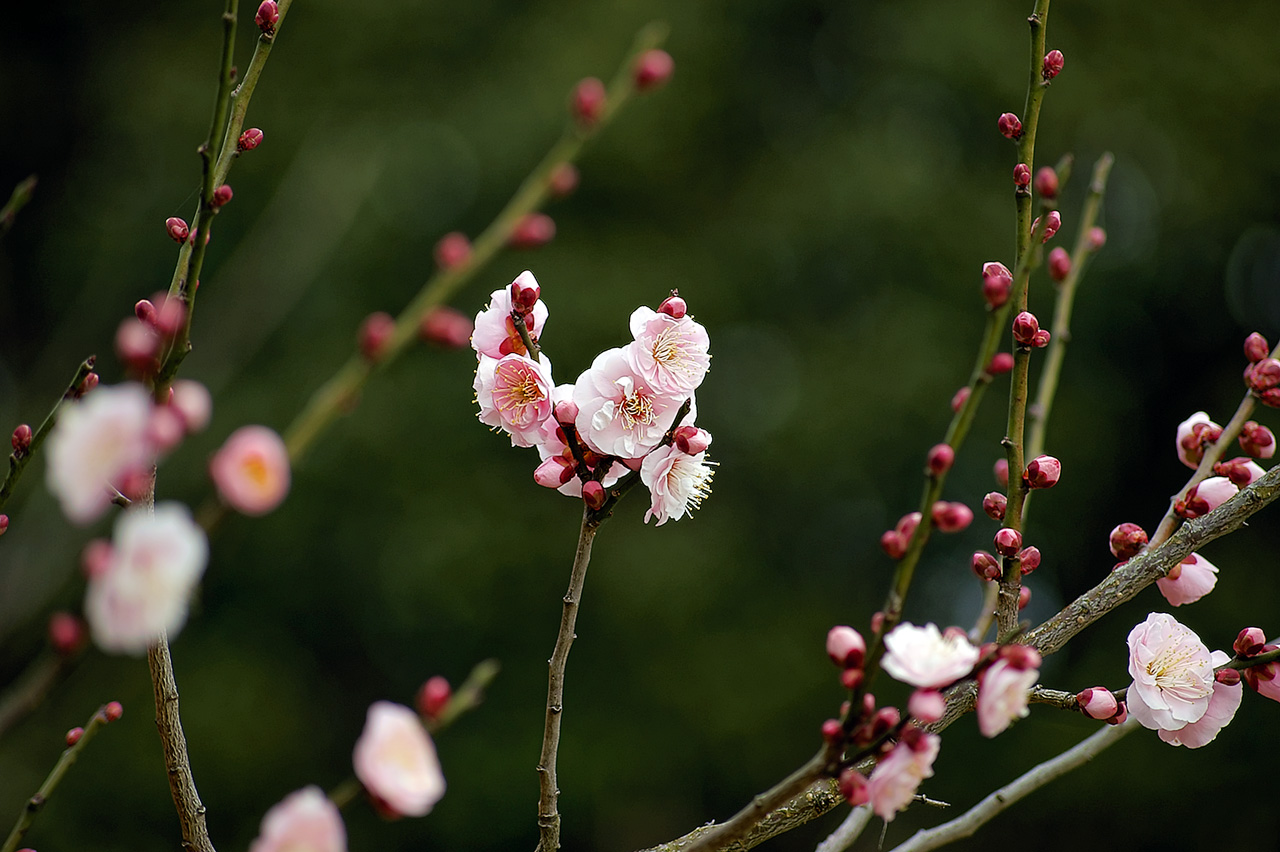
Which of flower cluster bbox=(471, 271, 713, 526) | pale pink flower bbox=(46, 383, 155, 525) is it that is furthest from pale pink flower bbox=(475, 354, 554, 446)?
pale pink flower bbox=(46, 383, 155, 525)

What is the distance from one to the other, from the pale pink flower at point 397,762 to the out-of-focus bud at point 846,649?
0.23 meters

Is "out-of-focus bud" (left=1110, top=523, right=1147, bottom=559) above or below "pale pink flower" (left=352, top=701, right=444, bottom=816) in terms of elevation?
above

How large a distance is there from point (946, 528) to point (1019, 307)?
1.02ft

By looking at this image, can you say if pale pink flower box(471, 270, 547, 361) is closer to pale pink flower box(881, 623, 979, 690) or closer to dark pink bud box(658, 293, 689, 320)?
dark pink bud box(658, 293, 689, 320)

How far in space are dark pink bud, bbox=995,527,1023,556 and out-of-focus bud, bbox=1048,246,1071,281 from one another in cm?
29

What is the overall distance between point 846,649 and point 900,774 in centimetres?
7

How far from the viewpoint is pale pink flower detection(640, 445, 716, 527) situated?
31.7 inches

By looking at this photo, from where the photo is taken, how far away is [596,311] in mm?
4727

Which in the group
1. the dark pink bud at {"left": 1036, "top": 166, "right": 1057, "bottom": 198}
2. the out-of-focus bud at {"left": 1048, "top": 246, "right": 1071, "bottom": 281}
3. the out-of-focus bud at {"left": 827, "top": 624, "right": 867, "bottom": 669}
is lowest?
the out-of-focus bud at {"left": 827, "top": 624, "right": 867, "bottom": 669}

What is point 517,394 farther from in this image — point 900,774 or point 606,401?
point 900,774

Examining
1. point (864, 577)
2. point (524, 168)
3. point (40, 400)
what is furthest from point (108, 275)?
point (864, 577)

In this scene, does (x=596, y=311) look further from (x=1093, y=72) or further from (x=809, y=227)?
(x=1093, y=72)

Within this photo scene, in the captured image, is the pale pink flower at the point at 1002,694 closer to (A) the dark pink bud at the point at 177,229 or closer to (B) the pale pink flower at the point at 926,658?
(B) the pale pink flower at the point at 926,658

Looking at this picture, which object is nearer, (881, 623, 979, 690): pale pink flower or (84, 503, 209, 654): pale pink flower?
(84, 503, 209, 654): pale pink flower
